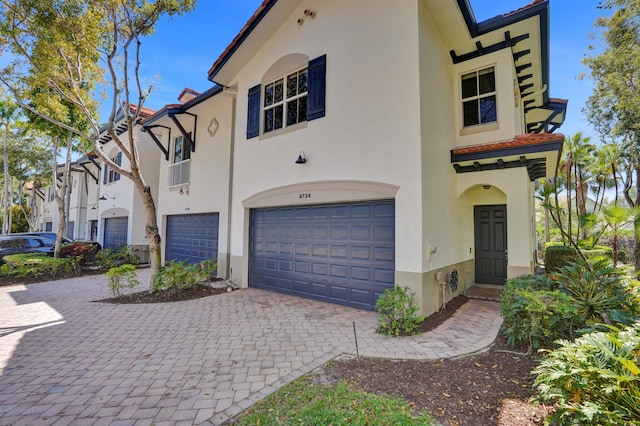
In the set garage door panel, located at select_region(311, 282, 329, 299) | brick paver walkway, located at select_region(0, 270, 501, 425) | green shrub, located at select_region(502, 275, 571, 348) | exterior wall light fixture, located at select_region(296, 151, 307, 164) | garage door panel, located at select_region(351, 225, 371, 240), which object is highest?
exterior wall light fixture, located at select_region(296, 151, 307, 164)

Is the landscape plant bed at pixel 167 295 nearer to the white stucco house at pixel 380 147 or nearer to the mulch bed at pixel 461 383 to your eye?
the white stucco house at pixel 380 147

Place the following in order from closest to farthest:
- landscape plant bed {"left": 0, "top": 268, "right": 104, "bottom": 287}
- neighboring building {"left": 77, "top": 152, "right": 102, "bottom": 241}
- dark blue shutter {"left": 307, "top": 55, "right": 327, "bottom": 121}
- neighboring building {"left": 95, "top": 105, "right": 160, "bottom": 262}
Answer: dark blue shutter {"left": 307, "top": 55, "right": 327, "bottom": 121} < landscape plant bed {"left": 0, "top": 268, "right": 104, "bottom": 287} < neighboring building {"left": 95, "top": 105, "right": 160, "bottom": 262} < neighboring building {"left": 77, "top": 152, "right": 102, "bottom": 241}

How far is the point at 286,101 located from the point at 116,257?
12.1 meters

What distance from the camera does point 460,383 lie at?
12.8 feet

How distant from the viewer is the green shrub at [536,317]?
457cm

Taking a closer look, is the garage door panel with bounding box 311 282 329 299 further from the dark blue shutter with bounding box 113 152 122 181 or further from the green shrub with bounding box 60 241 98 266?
the dark blue shutter with bounding box 113 152 122 181

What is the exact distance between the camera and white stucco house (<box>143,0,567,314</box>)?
6.76 m

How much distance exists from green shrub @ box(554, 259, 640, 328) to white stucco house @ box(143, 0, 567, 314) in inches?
94.7

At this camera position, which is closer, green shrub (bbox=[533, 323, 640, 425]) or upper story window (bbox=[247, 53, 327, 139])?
green shrub (bbox=[533, 323, 640, 425])

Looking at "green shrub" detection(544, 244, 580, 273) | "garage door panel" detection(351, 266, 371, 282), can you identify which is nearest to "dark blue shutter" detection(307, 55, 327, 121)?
"garage door panel" detection(351, 266, 371, 282)

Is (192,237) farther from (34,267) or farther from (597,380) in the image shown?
(597,380)

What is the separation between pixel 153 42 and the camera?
30.2 ft

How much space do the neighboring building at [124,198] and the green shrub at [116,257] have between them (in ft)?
3.22

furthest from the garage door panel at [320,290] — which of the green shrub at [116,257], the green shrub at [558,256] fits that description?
the green shrub at [116,257]
